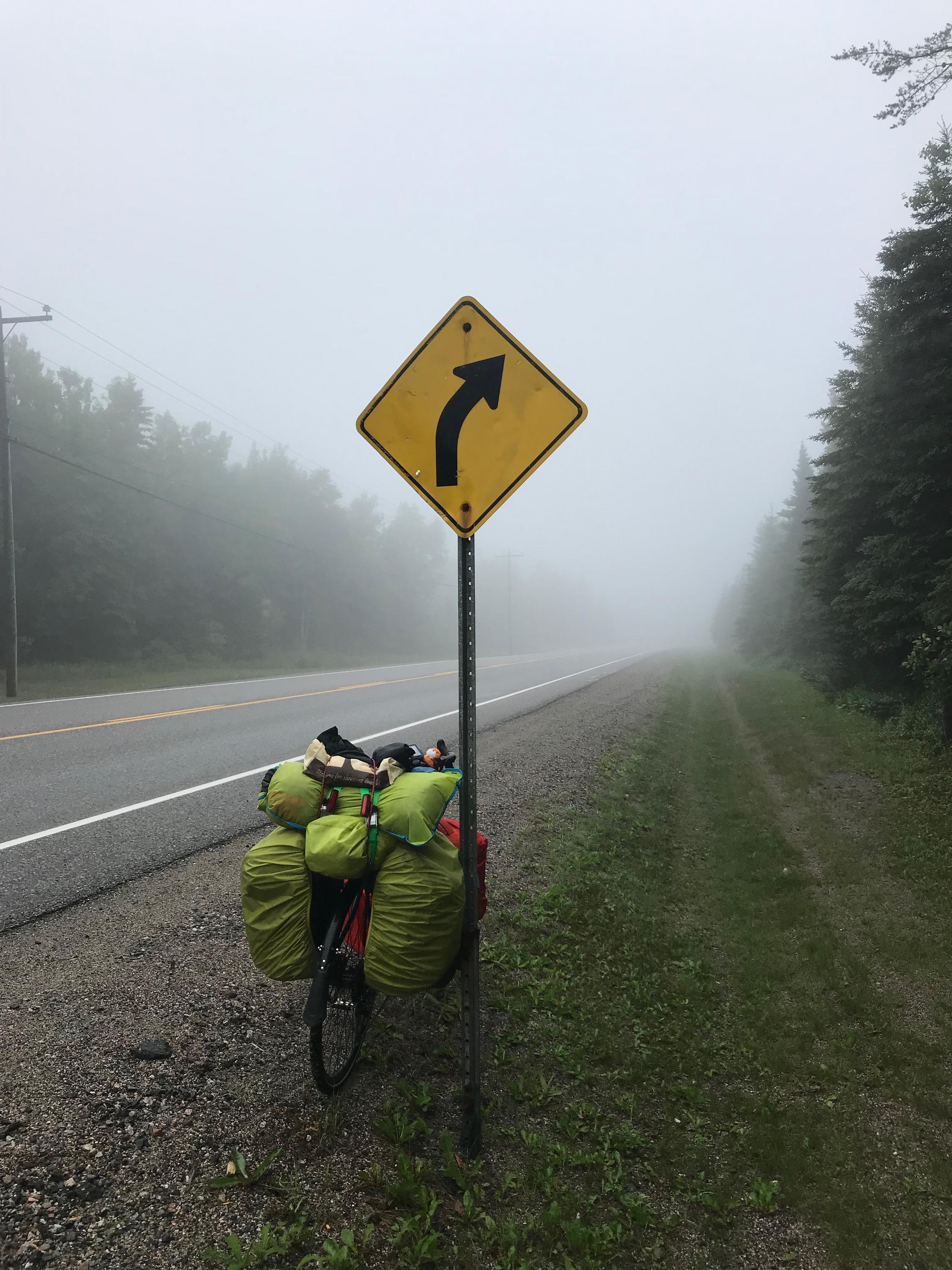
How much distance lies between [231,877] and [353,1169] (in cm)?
256

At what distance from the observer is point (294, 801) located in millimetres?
2674

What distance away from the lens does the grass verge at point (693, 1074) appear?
2346mm

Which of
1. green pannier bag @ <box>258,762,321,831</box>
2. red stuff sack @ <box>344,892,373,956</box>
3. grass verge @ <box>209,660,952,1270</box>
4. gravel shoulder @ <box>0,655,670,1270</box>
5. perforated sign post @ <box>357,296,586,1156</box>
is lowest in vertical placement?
grass verge @ <box>209,660,952,1270</box>

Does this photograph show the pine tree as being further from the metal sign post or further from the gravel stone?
the gravel stone

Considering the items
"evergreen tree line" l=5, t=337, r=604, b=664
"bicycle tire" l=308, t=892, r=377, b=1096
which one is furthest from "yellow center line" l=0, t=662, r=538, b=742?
"evergreen tree line" l=5, t=337, r=604, b=664

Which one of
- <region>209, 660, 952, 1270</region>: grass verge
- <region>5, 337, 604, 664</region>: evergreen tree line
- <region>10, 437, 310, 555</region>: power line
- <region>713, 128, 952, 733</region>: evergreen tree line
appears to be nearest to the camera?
<region>209, 660, 952, 1270</region>: grass verge

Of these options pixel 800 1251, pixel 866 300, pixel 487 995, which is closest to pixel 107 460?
pixel 866 300

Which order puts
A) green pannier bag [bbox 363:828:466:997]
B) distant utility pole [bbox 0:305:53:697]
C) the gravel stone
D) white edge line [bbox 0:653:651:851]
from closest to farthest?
green pannier bag [bbox 363:828:466:997] < the gravel stone < white edge line [bbox 0:653:651:851] < distant utility pole [bbox 0:305:53:697]

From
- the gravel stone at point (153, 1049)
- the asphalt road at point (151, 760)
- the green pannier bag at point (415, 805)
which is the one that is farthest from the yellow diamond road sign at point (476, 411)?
the asphalt road at point (151, 760)

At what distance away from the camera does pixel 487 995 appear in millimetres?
3666

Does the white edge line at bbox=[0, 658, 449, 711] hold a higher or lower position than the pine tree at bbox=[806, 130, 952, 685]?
lower

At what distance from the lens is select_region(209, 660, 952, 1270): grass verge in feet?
7.70

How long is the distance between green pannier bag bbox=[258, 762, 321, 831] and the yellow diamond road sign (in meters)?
1.17

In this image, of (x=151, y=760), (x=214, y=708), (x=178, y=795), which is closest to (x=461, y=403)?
(x=178, y=795)
